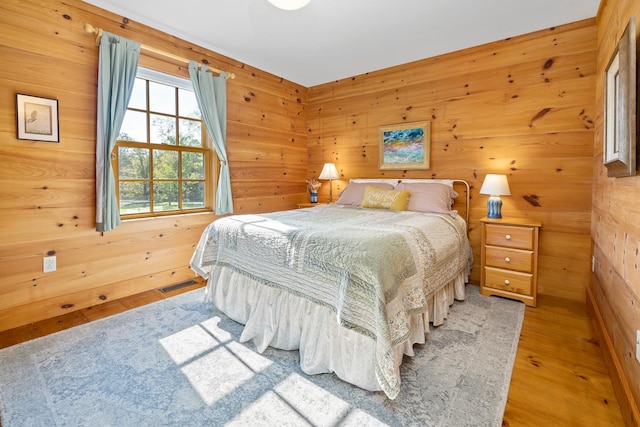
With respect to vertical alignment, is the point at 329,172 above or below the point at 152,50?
below

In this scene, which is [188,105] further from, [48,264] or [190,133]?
[48,264]

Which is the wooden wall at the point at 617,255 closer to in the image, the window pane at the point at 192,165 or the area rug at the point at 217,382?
the area rug at the point at 217,382

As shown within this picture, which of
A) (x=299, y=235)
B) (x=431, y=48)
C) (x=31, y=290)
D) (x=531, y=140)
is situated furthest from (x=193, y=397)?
(x=431, y=48)

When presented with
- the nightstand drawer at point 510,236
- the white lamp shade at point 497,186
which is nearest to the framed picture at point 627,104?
the nightstand drawer at point 510,236

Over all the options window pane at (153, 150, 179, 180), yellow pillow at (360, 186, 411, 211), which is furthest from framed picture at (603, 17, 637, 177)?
window pane at (153, 150, 179, 180)

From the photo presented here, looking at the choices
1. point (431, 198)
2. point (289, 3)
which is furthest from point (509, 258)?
point (289, 3)

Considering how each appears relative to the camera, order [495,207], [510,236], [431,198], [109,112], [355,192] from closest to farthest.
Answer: [109,112] → [510,236] → [495,207] → [431,198] → [355,192]

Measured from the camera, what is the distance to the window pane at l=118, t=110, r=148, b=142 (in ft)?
9.21

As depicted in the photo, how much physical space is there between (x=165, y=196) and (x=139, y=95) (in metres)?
0.96

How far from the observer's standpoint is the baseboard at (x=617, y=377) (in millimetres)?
1354

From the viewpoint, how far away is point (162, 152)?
3.11 metres

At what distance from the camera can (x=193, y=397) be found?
1576 millimetres

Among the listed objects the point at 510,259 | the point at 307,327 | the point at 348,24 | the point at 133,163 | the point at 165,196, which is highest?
the point at 348,24

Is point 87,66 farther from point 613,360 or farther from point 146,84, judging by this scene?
point 613,360
